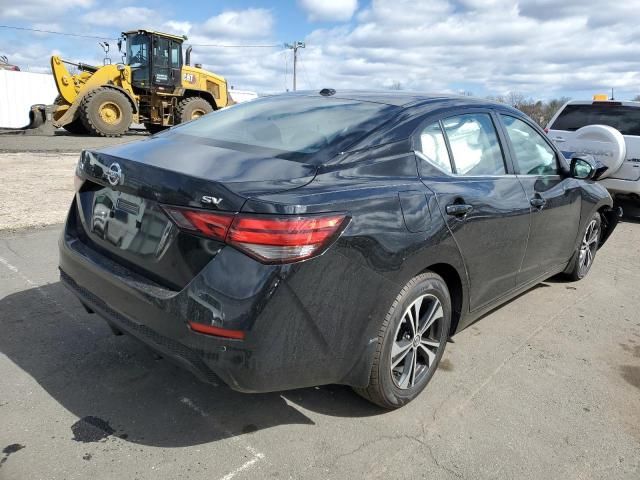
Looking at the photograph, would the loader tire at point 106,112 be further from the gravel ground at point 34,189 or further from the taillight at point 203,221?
the taillight at point 203,221

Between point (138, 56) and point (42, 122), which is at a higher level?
point (138, 56)

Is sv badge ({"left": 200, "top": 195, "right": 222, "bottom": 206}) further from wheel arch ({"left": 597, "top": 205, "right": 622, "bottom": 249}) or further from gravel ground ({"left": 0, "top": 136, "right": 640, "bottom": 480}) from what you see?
wheel arch ({"left": 597, "top": 205, "right": 622, "bottom": 249})

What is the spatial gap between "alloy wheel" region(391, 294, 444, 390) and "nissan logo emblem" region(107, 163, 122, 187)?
1556 millimetres

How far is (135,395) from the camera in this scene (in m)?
2.85

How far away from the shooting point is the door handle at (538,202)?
12.1 feet

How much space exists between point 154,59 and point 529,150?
52.4 feet

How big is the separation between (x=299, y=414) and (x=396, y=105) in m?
1.83

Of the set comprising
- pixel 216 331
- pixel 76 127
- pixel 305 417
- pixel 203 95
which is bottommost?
pixel 305 417

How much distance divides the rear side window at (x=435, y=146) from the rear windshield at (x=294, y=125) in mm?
233

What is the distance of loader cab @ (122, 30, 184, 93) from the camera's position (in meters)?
17.1

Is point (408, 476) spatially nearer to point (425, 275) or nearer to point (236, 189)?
point (425, 275)

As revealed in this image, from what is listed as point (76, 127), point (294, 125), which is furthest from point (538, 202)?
point (76, 127)

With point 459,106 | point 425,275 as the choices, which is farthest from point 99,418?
point 459,106

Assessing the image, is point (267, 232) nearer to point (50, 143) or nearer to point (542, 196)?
point (542, 196)
